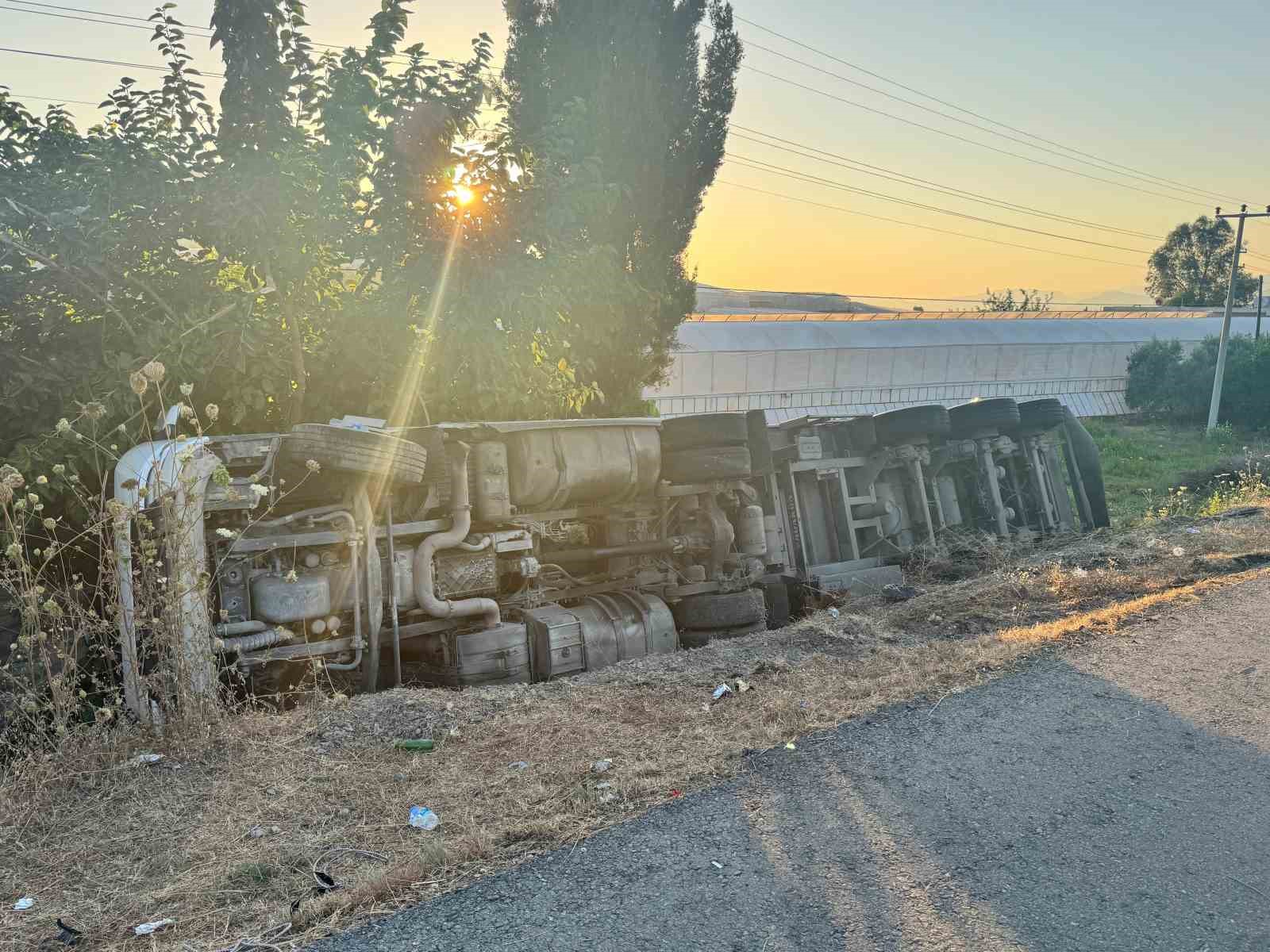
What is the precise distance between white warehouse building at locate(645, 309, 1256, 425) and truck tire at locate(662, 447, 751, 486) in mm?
14773

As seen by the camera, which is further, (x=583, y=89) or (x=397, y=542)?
(x=583, y=89)

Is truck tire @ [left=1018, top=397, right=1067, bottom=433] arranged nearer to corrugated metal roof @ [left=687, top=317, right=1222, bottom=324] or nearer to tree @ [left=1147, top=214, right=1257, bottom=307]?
corrugated metal roof @ [left=687, top=317, right=1222, bottom=324]

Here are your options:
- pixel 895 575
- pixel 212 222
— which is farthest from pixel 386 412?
pixel 895 575

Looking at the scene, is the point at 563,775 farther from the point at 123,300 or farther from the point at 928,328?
the point at 928,328

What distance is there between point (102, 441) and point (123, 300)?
1443 millimetres

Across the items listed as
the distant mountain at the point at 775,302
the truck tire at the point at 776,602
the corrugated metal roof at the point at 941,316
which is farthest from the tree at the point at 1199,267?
the truck tire at the point at 776,602

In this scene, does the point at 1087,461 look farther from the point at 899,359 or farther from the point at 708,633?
the point at 899,359

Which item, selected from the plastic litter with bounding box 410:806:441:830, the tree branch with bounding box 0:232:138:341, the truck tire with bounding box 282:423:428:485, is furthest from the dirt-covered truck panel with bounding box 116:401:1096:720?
the tree branch with bounding box 0:232:138:341

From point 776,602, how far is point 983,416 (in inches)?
160

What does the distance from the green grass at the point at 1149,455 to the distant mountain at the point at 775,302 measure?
836cm

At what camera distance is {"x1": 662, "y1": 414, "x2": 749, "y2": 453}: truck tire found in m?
8.73

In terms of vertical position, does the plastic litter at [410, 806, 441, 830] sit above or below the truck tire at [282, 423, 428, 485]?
below

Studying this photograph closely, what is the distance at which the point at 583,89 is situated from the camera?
20875 millimetres

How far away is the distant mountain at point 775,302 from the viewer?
3178cm
